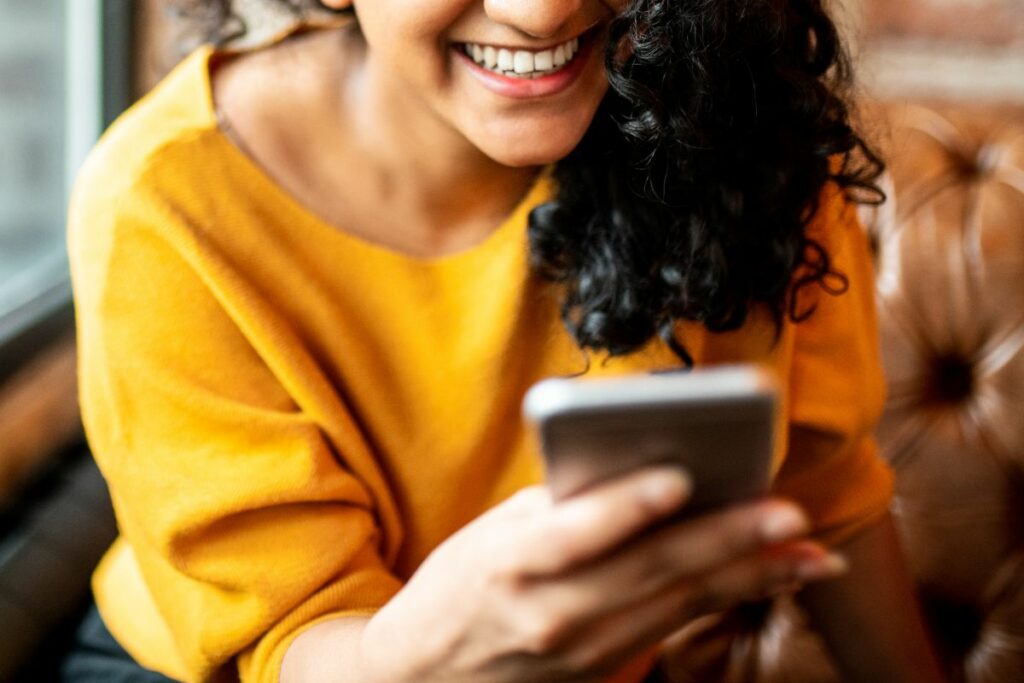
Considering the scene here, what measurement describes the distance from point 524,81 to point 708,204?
0.57 feet

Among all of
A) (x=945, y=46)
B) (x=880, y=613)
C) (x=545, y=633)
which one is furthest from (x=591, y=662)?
(x=945, y=46)

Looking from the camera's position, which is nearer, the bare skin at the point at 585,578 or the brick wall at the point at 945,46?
the bare skin at the point at 585,578

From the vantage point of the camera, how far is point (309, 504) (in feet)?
2.12

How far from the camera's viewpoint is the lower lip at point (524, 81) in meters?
0.59

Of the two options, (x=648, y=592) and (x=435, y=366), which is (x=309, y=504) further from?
(x=648, y=592)

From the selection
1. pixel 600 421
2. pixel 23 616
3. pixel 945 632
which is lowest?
pixel 945 632

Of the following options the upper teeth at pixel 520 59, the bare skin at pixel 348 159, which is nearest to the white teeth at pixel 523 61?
the upper teeth at pixel 520 59

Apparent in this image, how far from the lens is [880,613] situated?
0.85 meters

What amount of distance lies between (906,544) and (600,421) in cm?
80

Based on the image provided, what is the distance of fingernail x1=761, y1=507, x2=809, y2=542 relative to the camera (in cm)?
35

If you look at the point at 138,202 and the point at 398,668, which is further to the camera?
the point at 138,202

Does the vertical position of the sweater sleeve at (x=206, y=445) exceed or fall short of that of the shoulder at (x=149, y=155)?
it falls short

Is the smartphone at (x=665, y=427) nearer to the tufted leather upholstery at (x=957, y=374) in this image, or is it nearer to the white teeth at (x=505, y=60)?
the white teeth at (x=505, y=60)

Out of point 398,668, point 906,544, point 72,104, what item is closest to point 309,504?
point 398,668
